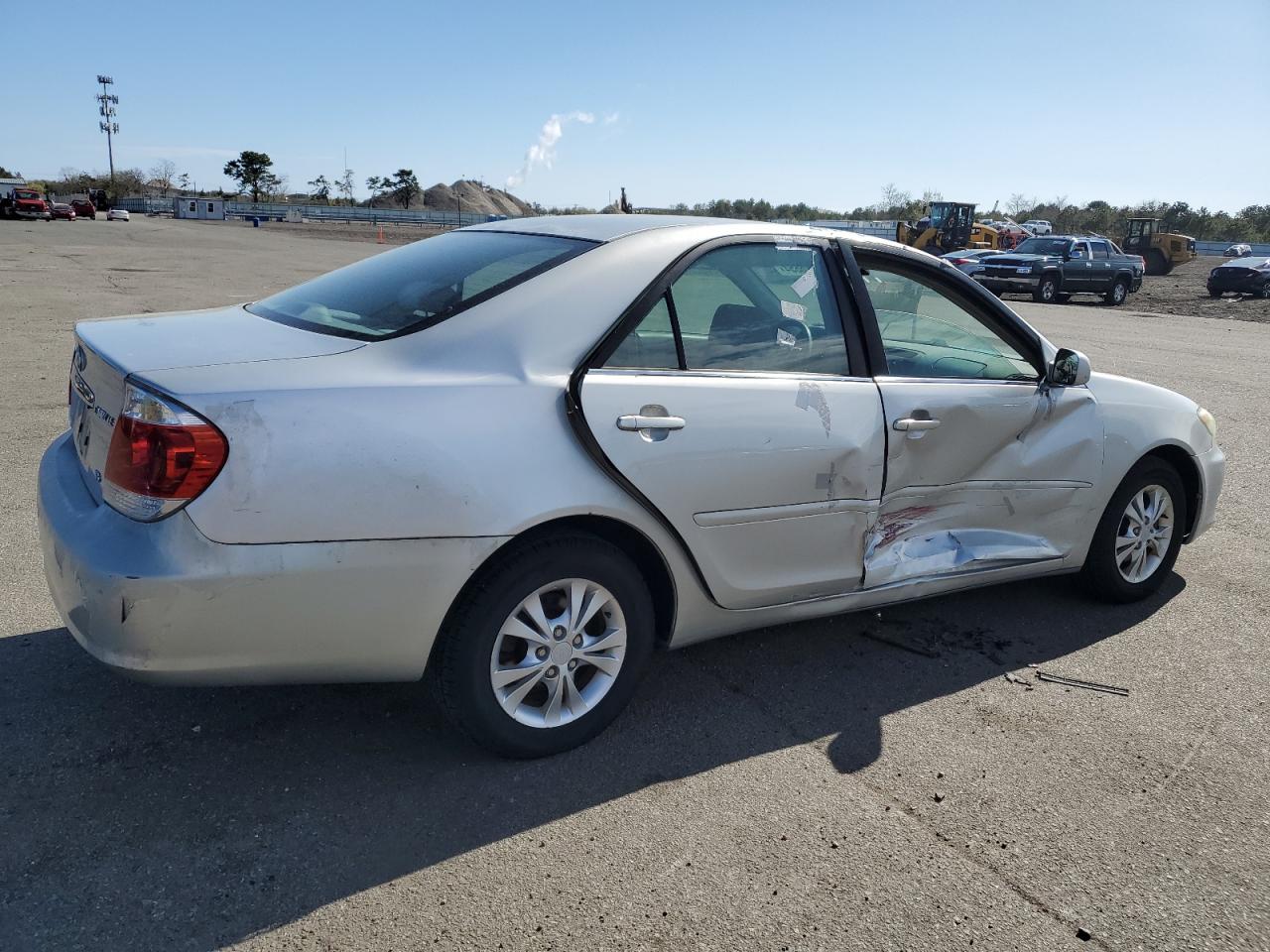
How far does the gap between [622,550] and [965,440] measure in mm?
1552

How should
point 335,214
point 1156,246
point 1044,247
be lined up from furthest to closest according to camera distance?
point 335,214
point 1156,246
point 1044,247

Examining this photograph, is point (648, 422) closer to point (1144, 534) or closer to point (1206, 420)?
point (1144, 534)

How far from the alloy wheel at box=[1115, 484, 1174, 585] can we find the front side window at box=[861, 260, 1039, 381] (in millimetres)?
944

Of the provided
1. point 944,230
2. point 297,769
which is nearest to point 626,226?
point 297,769

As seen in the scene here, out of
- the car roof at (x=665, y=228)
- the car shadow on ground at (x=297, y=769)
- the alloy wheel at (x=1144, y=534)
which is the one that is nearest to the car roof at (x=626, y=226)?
the car roof at (x=665, y=228)

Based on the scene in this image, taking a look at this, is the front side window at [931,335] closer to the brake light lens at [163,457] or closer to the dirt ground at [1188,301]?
the brake light lens at [163,457]

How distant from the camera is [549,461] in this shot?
288cm

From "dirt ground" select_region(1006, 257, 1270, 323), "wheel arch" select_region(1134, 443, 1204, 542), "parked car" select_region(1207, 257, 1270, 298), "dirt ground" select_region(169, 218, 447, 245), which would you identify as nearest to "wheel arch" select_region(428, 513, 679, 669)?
"wheel arch" select_region(1134, 443, 1204, 542)

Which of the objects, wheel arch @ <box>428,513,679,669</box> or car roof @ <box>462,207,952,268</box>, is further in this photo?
car roof @ <box>462,207,952,268</box>

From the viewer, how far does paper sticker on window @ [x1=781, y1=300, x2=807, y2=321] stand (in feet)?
11.7

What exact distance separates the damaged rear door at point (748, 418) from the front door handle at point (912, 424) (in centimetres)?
10

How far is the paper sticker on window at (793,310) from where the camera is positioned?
358 cm

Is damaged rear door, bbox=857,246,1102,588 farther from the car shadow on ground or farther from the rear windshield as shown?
the rear windshield

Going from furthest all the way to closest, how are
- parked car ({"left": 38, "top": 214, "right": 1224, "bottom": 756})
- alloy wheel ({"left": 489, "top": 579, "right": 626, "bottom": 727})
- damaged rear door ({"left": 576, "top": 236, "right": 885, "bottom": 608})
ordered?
damaged rear door ({"left": 576, "top": 236, "right": 885, "bottom": 608}), alloy wheel ({"left": 489, "top": 579, "right": 626, "bottom": 727}), parked car ({"left": 38, "top": 214, "right": 1224, "bottom": 756})
